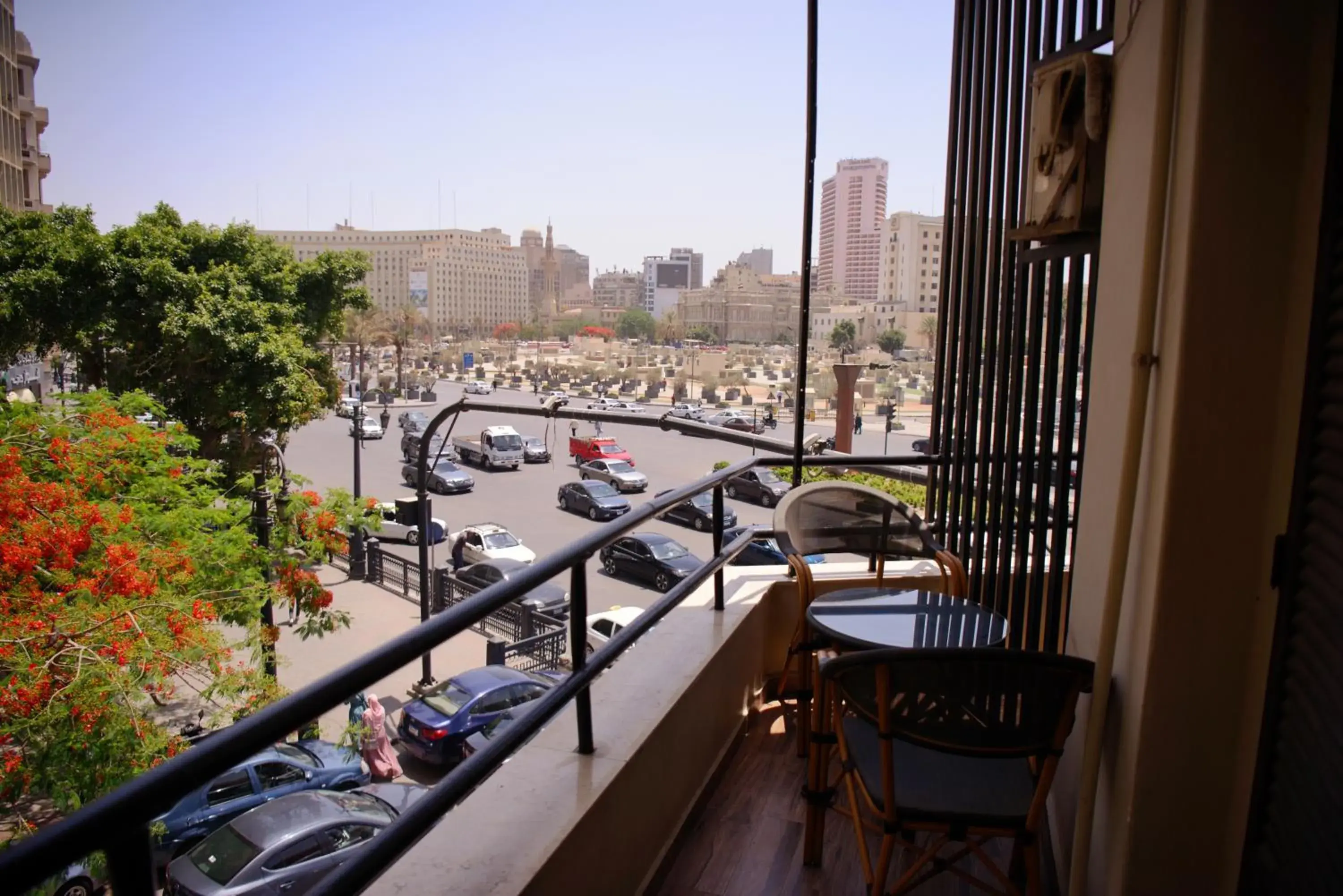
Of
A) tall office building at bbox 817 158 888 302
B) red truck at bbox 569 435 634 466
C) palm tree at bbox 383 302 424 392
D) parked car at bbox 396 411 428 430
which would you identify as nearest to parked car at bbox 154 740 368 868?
red truck at bbox 569 435 634 466

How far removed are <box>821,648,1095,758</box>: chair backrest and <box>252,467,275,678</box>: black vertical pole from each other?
7935 mm

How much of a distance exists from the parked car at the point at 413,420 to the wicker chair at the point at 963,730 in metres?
36.2

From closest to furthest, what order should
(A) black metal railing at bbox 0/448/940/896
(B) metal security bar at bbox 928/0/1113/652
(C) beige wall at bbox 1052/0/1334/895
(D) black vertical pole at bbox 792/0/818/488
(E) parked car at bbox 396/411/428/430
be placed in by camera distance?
1. (A) black metal railing at bbox 0/448/940/896
2. (C) beige wall at bbox 1052/0/1334/895
3. (B) metal security bar at bbox 928/0/1113/652
4. (D) black vertical pole at bbox 792/0/818/488
5. (E) parked car at bbox 396/411/428/430

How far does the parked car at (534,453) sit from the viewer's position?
3969cm

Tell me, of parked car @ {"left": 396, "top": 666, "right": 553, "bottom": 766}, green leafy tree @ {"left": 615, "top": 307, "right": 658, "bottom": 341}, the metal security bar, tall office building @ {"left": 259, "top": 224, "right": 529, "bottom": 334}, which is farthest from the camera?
green leafy tree @ {"left": 615, "top": 307, "right": 658, "bottom": 341}

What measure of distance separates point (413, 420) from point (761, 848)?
1575 inches

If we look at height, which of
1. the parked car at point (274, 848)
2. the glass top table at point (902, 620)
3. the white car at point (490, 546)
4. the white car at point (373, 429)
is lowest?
the white car at point (490, 546)

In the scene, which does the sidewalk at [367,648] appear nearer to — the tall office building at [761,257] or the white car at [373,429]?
the white car at [373,429]

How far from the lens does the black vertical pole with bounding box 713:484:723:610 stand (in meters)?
2.45

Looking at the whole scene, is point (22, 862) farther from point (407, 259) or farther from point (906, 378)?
point (407, 259)

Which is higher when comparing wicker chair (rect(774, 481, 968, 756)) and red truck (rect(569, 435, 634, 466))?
wicker chair (rect(774, 481, 968, 756))

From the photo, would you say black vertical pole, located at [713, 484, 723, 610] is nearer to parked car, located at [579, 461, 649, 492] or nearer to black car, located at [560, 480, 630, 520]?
black car, located at [560, 480, 630, 520]

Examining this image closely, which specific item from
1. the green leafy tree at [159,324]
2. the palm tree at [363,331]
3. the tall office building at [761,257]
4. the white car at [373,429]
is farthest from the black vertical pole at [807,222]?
the tall office building at [761,257]

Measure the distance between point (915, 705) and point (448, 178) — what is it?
12004cm
